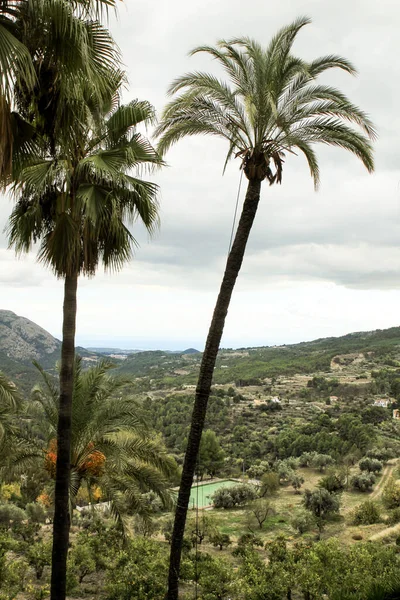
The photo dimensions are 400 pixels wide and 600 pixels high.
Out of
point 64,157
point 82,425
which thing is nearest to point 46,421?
point 82,425

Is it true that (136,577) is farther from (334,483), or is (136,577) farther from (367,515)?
(334,483)

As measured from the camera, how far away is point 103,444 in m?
9.50

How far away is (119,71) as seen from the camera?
489 centimetres

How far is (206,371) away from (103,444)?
383 centimetres

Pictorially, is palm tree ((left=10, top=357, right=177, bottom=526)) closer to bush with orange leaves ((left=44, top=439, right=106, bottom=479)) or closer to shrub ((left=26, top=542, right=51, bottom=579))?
bush with orange leaves ((left=44, top=439, right=106, bottom=479))

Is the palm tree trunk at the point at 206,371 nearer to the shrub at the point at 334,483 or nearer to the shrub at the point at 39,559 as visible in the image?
the shrub at the point at 39,559

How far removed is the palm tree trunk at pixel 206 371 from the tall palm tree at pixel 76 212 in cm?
147

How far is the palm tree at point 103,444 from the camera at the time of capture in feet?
31.1

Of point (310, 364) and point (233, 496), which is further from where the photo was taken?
point (310, 364)

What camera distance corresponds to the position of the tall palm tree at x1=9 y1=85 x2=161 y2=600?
21.6 feet

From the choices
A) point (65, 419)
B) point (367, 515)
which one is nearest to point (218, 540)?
point (367, 515)

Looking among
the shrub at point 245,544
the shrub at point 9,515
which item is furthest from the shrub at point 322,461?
the shrub at point 9,515

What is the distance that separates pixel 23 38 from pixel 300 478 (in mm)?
30124

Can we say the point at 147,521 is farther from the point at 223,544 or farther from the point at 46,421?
the point at 223,544
